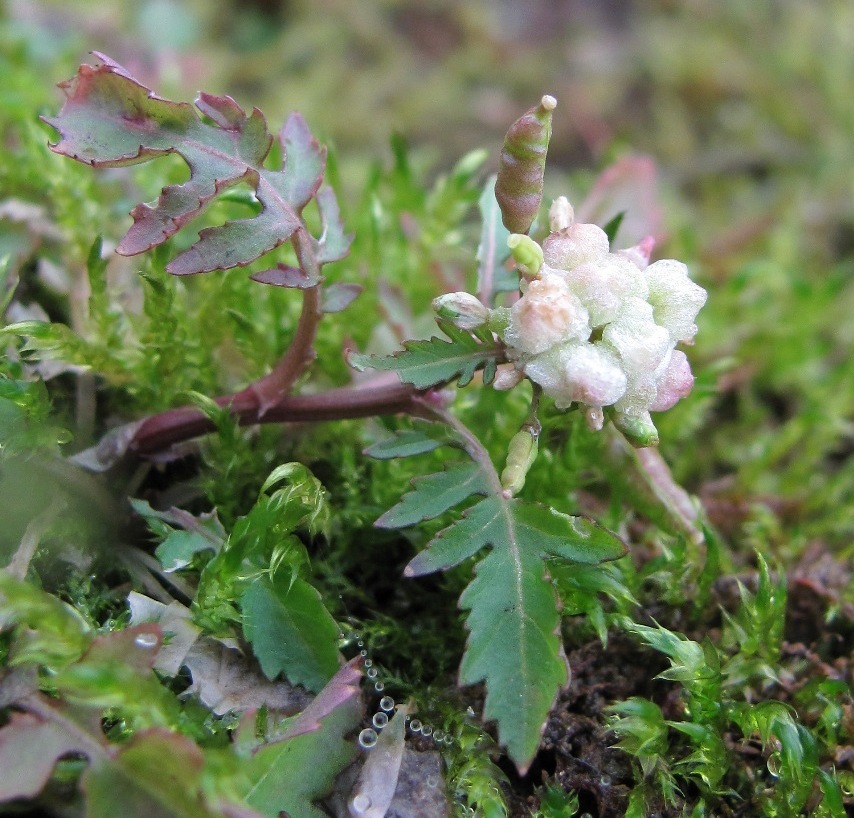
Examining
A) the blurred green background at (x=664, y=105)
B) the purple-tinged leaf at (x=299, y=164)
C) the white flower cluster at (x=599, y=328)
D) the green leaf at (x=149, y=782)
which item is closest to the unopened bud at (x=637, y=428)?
the white flower cluster at (x=599, y=328)

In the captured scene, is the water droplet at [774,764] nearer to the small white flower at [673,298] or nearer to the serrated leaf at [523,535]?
the serrated leaf at [523,535]

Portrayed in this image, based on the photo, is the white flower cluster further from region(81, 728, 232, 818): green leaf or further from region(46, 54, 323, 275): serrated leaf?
region(81, 728, 232, 818): green leaf

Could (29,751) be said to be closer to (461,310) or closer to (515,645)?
(515,645)

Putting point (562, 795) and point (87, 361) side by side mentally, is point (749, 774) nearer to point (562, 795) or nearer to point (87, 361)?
point (562, 795)

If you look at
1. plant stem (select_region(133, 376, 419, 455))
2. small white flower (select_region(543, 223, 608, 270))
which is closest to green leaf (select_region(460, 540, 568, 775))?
plant stem (select_region(133, 376, 419, 455))

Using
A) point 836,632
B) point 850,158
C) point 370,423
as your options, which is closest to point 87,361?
point 370,423
